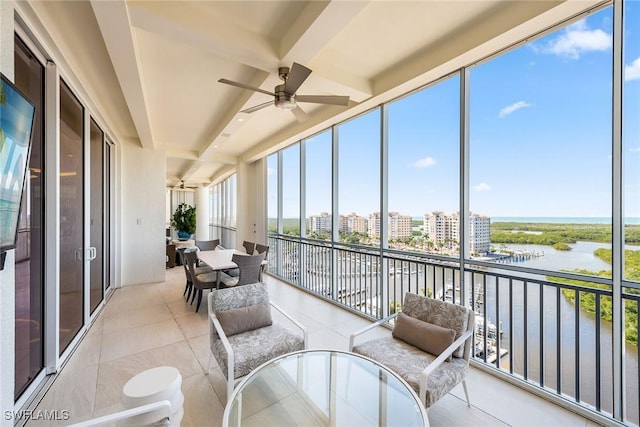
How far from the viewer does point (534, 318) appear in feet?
7.97

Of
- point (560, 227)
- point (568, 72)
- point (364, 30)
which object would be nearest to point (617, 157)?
point (560, 227)

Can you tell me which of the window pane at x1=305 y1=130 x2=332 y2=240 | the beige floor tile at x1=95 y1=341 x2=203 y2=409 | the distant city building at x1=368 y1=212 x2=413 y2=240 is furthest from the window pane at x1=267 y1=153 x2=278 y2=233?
the beige floor tile at x1=95 y1=341 x2=203 y2=409

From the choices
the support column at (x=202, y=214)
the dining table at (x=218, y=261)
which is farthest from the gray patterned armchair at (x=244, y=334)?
the support column at (x=202, y=214)

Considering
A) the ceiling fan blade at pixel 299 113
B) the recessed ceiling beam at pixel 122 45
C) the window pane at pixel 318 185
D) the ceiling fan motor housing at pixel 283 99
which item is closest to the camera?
the recessed ceiling beam at pixel 122 45

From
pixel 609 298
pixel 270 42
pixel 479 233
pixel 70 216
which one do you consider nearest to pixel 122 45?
pixel 270 42

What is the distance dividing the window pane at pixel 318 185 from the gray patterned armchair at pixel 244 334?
2.42 metres

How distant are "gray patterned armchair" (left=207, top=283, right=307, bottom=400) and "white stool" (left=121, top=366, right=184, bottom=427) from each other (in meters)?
0.37

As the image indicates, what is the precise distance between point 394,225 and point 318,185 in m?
1.93

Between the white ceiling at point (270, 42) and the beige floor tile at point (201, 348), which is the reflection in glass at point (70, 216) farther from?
the beige floor tile at point (201, 348)

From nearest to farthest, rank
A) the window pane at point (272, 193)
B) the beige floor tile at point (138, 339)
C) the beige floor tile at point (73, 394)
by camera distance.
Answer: the beige floor tile at point (73, 394)
the beige floor tile at point (138, 339)
the window pane at point (272, 193)

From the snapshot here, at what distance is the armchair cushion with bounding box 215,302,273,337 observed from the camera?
7.38ft

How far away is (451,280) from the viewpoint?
292 centimetres

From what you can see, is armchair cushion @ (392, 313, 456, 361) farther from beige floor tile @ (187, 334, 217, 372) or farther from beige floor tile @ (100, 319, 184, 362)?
beige floor tile @ (100, 319, 184, 362)

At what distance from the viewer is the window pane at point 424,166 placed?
288cm
